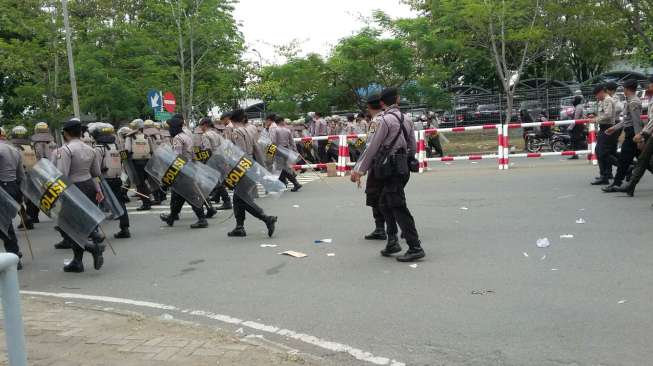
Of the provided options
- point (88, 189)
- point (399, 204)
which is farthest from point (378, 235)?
point (88, 189)

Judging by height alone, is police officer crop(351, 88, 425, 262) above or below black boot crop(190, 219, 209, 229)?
above

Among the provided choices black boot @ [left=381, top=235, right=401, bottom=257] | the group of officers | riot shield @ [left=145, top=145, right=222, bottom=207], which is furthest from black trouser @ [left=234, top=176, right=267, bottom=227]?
the group of officers

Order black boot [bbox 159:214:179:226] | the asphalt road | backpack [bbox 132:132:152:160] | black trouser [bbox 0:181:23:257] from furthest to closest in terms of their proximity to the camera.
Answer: backpack [bbox 132:132:152:160] → black boot [bbox 159:214:179:226] → black trouser [bbox 0:181:23:257] → the asphalt road

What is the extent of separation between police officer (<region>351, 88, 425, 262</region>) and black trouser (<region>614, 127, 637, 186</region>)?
5.61 metres

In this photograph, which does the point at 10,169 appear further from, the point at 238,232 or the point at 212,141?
the point at 212,141

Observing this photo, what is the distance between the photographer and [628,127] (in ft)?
36.7

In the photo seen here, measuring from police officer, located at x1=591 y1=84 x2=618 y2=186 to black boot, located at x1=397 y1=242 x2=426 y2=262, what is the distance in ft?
20.0

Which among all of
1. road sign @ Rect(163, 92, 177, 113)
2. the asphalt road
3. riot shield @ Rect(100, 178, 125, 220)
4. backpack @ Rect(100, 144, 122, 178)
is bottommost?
the asphalt road

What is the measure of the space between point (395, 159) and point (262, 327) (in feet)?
8.43

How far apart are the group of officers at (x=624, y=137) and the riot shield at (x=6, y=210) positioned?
864 cm

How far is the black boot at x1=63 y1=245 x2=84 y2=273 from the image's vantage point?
7.54m

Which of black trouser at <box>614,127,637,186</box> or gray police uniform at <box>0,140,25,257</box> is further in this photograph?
black trouser at <box>614,127,637,186</box>

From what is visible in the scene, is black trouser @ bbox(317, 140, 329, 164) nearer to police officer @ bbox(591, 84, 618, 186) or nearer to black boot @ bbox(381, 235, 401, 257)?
police officer @ bbox(591, 84, 618, 186)

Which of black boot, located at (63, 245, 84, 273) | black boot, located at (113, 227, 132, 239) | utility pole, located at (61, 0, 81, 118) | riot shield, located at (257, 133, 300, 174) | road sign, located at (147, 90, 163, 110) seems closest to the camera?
black boot, located at (63, 245, 84, 273)
